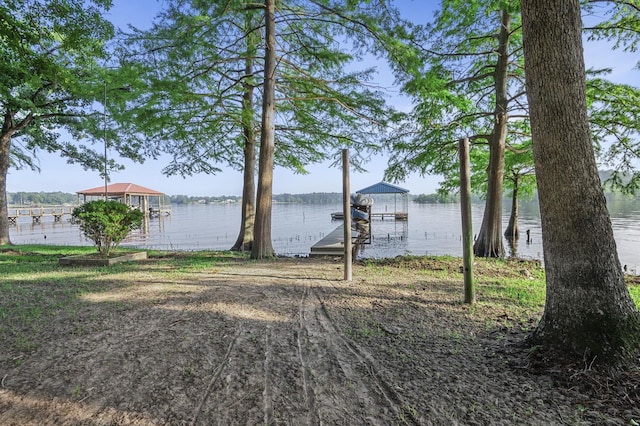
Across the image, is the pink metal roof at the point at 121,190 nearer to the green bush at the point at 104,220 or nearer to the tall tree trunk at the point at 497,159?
the green bush at the point at 104,220

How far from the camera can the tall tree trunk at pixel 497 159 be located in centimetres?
1007

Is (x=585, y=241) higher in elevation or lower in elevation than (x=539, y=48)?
lower

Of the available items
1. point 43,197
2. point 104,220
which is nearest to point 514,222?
point 104,220

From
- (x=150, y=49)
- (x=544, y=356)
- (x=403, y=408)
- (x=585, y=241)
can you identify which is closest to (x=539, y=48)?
(x=585, y=241)

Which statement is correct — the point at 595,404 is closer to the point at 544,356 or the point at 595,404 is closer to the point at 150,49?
the point at 544,356

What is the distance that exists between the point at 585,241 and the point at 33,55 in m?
7.66

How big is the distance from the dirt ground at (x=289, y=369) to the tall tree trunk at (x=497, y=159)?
7391mm

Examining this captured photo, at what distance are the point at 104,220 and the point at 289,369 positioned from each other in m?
6.65

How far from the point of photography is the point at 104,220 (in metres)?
7.29

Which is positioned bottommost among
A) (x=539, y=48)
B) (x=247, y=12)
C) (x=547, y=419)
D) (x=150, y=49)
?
(x=547, y=419)

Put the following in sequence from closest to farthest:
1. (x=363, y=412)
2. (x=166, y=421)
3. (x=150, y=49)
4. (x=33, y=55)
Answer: (x=166, y=421)
(x=363, y=412)
(x=33, y=55)
(x=150, y=49)

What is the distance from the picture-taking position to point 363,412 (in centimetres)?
202

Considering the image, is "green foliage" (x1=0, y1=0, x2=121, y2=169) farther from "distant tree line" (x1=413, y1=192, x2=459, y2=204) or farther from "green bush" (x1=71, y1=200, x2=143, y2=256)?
"distant tree line" (x1=413, y1=192, x2=459, y2=204)

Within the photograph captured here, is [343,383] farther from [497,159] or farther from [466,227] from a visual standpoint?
[497,159]
